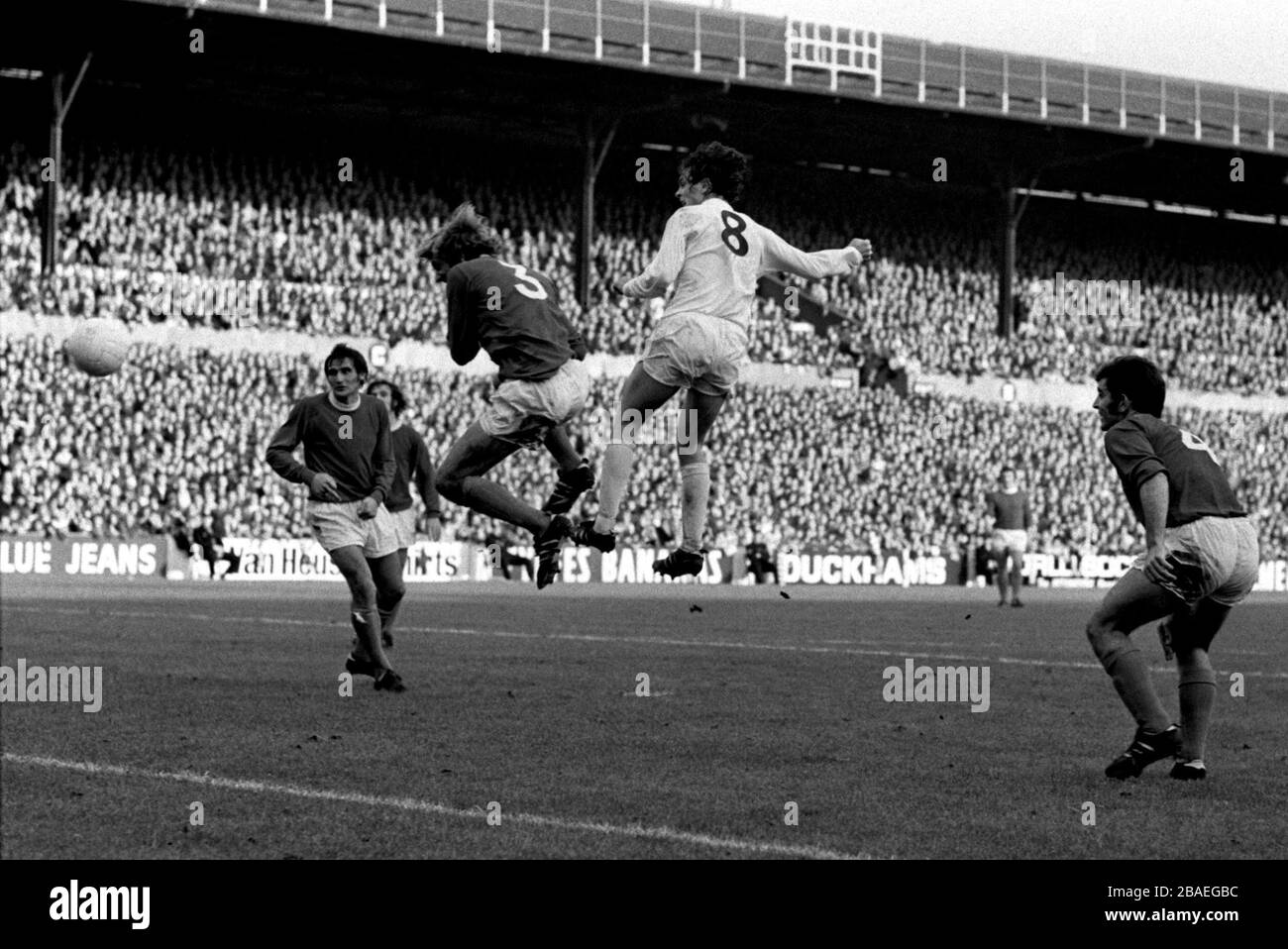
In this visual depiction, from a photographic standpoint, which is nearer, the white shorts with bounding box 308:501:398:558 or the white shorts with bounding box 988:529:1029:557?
the white shorts with bounding box 308:501:398:558

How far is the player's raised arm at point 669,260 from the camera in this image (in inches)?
389

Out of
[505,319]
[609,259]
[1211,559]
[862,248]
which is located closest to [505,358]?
[505,319]

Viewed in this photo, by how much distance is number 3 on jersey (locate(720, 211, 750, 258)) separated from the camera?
9.81m

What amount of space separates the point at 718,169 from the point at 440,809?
332 cm

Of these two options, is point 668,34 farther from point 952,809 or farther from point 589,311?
point 952,809

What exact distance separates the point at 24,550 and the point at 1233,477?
35.6 m

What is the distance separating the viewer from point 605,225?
181ft

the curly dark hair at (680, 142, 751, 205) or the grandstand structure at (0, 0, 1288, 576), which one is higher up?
the grandstand structure at (0, 0, 1288, 576)

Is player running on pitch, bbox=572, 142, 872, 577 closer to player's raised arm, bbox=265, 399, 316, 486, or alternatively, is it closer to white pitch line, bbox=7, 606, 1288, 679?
player's raised arm, bbox=265, 399, 316, 486

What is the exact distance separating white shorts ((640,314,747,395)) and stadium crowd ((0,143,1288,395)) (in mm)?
33300

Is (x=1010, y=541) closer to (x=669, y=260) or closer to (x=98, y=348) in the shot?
(x=98, y=348)

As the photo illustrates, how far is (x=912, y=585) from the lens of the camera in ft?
164

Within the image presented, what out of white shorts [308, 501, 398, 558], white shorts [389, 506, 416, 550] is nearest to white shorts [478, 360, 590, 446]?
white shorts [308, 501, 398, 558]

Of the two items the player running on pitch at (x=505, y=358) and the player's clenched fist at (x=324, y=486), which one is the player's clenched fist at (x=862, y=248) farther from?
the player's clenched fist at (x=324, y=486)
